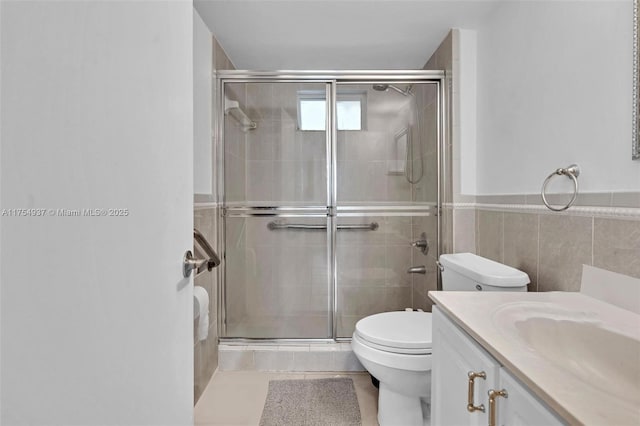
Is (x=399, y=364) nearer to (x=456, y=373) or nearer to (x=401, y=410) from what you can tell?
(x=401, y=410)

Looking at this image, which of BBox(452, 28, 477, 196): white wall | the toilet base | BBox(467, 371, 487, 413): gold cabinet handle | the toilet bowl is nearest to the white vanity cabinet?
BBox(467, 371, 487, 413): gold cabinet handle

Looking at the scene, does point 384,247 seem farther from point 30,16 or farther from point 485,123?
point 30,16

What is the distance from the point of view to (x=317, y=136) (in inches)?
86.7

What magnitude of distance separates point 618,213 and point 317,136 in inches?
63.7

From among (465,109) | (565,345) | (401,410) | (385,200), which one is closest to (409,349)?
(401,410)

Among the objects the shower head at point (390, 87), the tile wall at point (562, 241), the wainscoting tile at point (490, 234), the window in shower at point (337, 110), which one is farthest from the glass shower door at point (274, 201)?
the tile wall at point (562, 241)

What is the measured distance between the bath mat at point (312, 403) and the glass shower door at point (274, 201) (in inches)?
13.6

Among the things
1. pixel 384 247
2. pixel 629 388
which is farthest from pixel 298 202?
pixel 629 388

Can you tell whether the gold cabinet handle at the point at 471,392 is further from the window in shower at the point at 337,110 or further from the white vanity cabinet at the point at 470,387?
the window in shower at the point at 337,110

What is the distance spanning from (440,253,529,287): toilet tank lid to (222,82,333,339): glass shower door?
0.90 meters

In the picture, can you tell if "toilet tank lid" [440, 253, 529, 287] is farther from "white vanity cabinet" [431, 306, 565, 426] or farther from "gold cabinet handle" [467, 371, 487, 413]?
"gold cabinet handle" [467, 371, 487, 413]

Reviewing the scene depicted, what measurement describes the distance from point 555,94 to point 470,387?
117 centimetres

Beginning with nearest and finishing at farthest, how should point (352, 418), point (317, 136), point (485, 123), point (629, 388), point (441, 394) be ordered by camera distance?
point (629, 388) → point (441, 394) → point (352, 418) → point (485, 123) → point (317, 136)

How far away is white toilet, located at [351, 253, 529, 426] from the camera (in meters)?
1.35
